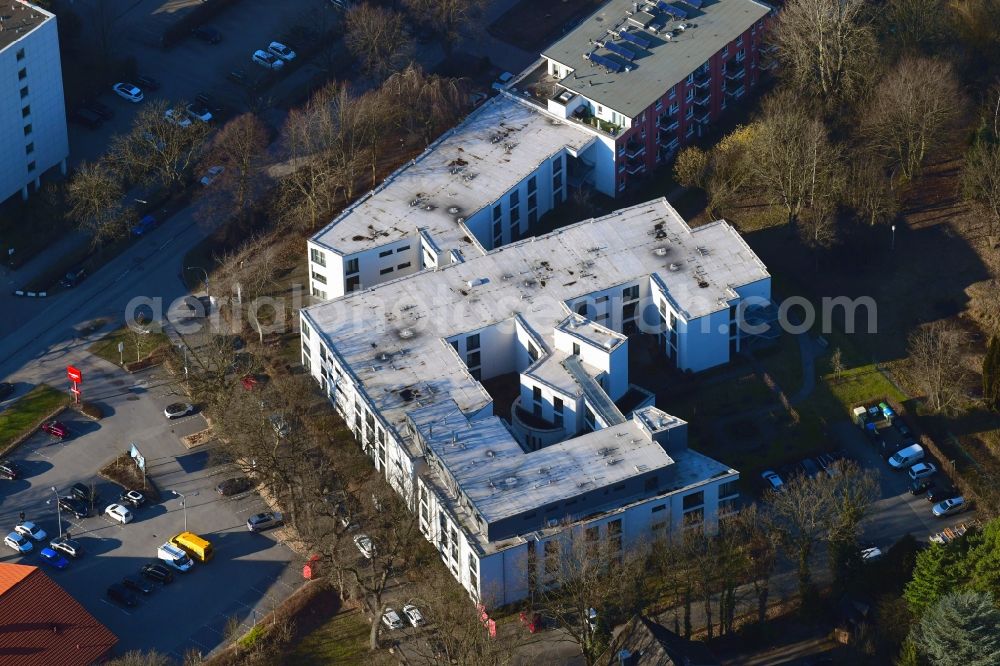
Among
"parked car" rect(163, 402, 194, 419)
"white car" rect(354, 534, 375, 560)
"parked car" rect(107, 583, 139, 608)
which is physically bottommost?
"parked car" rect(107, 583, 139, 608)

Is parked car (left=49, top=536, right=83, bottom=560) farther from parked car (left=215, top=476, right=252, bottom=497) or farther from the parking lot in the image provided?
parked car (left=215, top=476, right=252, bottom=497)

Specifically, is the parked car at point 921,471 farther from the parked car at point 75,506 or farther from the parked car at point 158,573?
the parked car at point 75,506

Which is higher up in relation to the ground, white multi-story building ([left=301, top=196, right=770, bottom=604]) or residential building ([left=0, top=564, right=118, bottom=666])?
white multi-story building ([left=301, top=196, right=770, bottom=604])

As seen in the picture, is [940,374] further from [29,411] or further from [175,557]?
[29,411]

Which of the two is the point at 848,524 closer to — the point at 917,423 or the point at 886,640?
the point at 886,640

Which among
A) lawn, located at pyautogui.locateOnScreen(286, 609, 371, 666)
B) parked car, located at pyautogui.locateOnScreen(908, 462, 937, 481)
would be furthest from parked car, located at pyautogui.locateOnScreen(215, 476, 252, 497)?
parked car, located at pyautogui.locateOnScreen(908, 462, 937, 481)

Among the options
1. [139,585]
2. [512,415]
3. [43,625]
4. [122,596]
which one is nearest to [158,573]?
[139,585]
